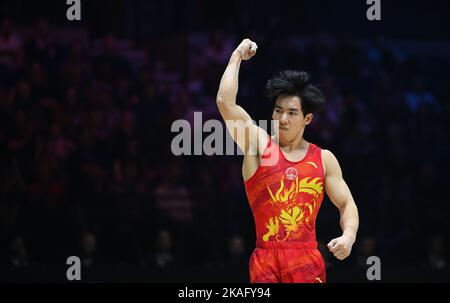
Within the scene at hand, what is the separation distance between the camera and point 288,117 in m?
5.06

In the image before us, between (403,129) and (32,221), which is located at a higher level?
(403,129)

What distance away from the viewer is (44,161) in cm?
897

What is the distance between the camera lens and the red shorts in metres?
4.88

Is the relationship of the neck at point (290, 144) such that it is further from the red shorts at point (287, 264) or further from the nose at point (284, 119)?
the red shorts at point (287, 264)

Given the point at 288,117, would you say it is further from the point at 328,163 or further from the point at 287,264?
the point at 287,264

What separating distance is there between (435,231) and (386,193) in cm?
71

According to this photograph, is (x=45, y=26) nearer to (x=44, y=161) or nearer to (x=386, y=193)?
(x=44, y=161)

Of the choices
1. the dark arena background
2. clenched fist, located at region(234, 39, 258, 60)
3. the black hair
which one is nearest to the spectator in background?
the dark arena background

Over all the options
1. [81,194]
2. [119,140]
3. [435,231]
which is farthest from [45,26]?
[435,231]

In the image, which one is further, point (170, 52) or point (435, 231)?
point (170, 52)

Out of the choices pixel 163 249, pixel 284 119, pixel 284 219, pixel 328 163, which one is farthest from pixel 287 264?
pixel 163 249

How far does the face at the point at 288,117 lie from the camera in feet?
16.6

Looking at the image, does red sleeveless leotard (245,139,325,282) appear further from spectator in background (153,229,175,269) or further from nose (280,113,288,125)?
spectator in background (153,229,175,269)

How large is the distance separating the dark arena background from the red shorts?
3.24m
